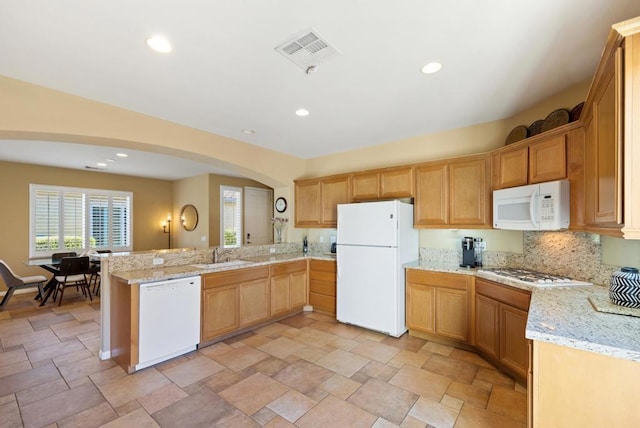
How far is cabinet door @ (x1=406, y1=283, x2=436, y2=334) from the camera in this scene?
130 inches

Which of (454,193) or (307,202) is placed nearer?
(454,193)

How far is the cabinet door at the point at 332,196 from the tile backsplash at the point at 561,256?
204 cm

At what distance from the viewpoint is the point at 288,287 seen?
165 inches

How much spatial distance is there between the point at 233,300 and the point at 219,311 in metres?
0.21

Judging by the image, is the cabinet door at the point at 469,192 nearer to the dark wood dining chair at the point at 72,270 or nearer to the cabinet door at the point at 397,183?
the cabinet door at the point at 397,183

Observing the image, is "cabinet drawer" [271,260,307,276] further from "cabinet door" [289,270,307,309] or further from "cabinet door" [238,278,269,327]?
"cabinet door" [238,278,269,327]

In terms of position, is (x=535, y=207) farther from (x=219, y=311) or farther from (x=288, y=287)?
(x=219, y=311)

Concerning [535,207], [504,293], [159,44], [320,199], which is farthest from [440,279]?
[159,44]

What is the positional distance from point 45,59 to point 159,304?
2208 millimetres

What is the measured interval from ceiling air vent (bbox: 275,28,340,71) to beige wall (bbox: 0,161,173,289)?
22.1ft

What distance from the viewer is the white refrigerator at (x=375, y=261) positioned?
3.42 metres

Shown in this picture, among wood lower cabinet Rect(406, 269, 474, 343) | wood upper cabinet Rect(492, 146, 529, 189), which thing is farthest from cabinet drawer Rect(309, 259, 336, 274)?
wood upper cabinet Rect(492, 146, 529, 189)

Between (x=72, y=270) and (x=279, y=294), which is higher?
(x=72, y=270)

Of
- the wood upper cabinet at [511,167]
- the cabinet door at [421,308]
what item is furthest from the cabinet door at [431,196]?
the cabinet door at [421,308]
